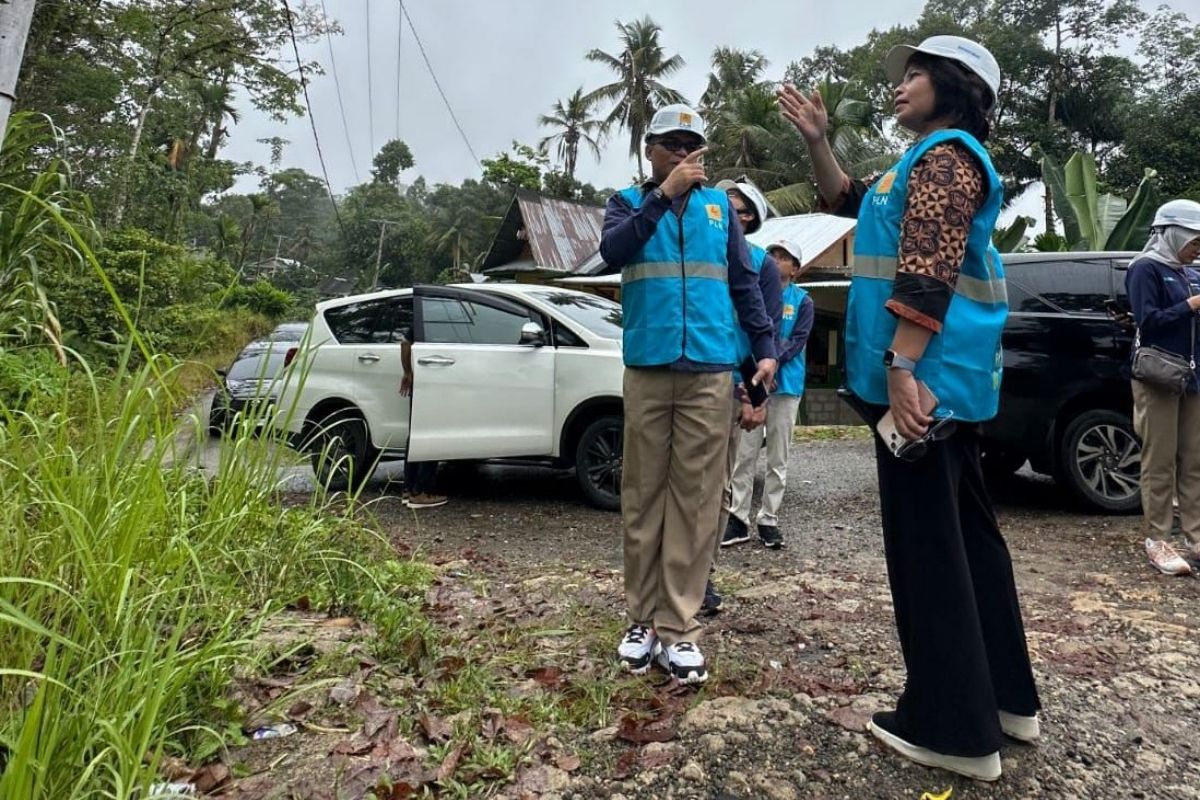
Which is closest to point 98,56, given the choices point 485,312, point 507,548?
point 485,312

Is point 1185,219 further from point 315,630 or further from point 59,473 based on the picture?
point 59,473

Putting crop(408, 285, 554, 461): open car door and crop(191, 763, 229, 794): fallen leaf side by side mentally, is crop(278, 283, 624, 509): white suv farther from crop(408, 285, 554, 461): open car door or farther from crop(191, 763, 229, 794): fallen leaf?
crop(191, 763, 229, 794): fallen leaf

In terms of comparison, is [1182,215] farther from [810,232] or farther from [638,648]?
[810,232]

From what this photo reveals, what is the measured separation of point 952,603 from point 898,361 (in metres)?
0.62

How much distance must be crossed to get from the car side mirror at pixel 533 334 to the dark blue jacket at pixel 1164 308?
3.53 meters

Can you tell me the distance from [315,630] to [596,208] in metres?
23.9

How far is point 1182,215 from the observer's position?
13.1ft

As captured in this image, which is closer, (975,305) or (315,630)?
(975,305)

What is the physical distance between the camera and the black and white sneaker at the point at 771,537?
457cm

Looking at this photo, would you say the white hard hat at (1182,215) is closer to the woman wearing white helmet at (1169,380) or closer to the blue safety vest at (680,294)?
the woman wearing white helmet at (1169,380)

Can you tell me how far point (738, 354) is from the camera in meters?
2.91

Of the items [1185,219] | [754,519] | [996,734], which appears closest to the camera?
[996,734]

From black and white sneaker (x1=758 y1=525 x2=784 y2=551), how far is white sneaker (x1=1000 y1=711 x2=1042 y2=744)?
2.43m

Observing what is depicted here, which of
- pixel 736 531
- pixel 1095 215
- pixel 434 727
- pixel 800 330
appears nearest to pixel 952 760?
pixel 434 727
